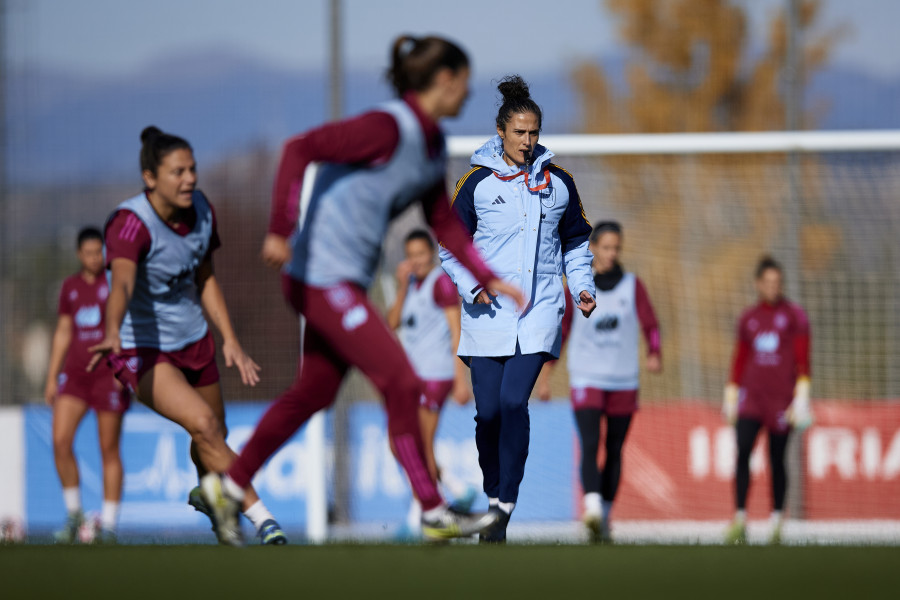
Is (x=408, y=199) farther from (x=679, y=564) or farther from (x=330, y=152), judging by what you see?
(x=679, y=564)

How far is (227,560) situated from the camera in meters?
4.14

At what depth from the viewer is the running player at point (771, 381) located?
10.3 m

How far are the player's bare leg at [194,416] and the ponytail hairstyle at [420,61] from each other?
1857 mm

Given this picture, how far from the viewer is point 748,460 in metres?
10.3

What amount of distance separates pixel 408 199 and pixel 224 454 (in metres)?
1.67

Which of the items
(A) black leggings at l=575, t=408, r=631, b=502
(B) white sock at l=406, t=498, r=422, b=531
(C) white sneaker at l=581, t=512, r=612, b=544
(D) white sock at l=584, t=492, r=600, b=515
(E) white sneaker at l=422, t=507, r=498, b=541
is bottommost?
(B) white sock at l=406, t=498, r=422, b=531

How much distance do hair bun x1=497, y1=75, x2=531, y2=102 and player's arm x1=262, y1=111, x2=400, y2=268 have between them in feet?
6.14

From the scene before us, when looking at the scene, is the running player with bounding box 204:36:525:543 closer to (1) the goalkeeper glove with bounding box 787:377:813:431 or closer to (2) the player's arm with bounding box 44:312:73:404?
(2) the player's arm with bounding box 44:312:73:404

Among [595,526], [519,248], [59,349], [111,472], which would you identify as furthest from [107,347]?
[59,349]

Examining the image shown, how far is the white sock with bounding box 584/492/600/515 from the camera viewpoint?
821 cm

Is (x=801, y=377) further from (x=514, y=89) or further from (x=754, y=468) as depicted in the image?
(x=514, y=89)

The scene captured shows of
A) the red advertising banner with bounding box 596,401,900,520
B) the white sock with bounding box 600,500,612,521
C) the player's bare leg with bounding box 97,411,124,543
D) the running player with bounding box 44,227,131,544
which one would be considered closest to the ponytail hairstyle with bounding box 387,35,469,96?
the white sock with bounding box 600,500,612,521

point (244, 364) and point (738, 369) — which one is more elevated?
point (244, 364)

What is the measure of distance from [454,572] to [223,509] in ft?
4.81
